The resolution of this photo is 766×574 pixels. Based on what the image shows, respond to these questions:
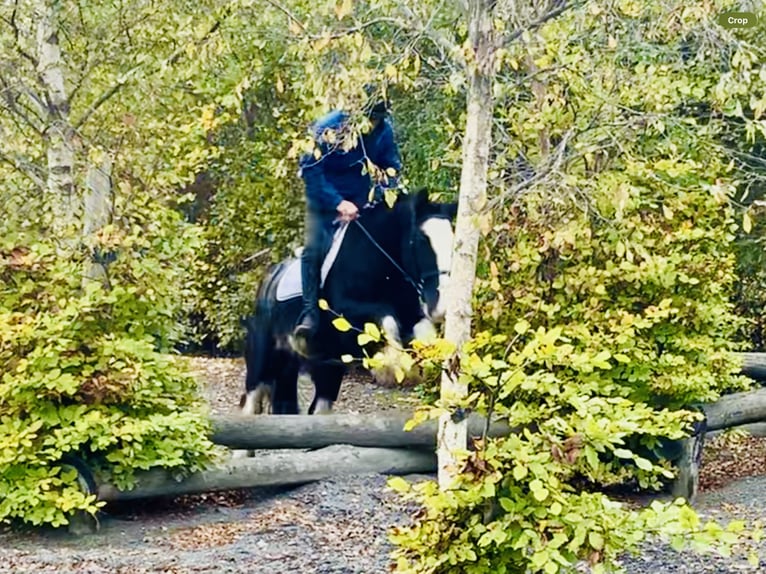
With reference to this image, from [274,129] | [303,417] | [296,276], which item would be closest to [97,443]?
[303,417]

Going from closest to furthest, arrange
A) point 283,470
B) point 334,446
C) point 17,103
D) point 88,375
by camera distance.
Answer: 1. point 88,375
2. point 283,470
3. point 334,446
4. point 17,103

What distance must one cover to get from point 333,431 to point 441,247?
4.89 feet

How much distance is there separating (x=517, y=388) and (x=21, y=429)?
140 inches

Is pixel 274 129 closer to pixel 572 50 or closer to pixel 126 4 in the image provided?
pixel 126 4

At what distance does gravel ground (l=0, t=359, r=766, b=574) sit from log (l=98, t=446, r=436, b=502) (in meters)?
0.11

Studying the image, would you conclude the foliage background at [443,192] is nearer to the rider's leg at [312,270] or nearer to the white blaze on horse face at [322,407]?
the rider's leg at [312,270]

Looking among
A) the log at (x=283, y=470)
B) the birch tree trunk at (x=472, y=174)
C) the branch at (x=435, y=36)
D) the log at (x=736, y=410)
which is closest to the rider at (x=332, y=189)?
the log at (x=283, y=470)

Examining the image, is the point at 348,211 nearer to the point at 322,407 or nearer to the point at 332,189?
the point at 332,189

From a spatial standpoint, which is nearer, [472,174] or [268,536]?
[472,174]

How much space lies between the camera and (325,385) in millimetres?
7387

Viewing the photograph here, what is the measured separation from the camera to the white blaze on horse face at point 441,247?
20.7 ft

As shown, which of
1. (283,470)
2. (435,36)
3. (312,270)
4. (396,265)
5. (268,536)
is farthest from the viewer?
(312,270)

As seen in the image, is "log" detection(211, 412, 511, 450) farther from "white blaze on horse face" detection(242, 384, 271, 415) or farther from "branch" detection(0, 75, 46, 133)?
"branch" detection(0, 75, 46, 133)

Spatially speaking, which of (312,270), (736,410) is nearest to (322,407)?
(312,270)
